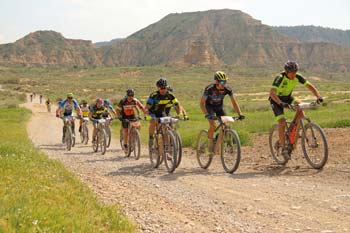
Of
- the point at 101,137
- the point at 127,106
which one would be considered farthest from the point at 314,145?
the point at 101,137

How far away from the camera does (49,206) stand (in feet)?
18.8

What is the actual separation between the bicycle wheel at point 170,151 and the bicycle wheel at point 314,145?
2.93m

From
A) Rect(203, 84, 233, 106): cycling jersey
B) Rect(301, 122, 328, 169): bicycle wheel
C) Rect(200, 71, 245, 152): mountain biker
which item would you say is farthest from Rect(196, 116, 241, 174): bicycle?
Rect(301, 122, 328, 169): bicycle wheel

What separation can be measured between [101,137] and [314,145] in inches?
331

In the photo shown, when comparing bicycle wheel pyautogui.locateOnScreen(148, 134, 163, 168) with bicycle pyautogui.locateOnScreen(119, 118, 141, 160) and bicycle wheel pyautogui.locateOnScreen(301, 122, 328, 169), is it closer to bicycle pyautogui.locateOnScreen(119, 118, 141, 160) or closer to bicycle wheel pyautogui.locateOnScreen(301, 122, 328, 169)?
bicycle pyautogui.locateOnScreen(119, 118, 141, 160)

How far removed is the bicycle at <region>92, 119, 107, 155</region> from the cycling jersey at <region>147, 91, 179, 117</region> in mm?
4435

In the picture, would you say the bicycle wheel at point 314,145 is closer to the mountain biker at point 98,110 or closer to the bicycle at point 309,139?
the bicycle at point 309,139

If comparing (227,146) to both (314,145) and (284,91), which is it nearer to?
(284,91)

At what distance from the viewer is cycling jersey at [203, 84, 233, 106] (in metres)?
10.6

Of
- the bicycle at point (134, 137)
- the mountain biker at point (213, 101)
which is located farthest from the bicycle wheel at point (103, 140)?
the mountain biker at point (213, 101)

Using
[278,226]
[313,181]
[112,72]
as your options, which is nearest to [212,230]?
[278,226]

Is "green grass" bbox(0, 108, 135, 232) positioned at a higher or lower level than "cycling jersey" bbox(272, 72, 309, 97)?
lower

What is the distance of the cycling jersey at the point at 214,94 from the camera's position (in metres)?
10.6

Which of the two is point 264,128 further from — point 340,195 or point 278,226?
point 278,226
